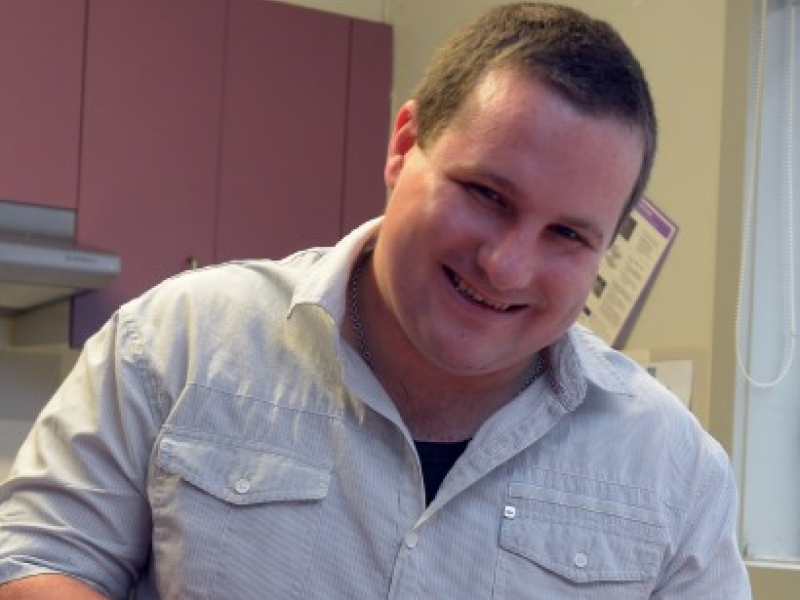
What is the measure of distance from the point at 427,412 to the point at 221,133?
1.70 meters

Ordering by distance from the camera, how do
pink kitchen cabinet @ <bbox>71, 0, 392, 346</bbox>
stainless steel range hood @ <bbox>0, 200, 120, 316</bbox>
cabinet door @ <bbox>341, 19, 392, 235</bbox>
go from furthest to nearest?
cabinet door @ <bbox>341, 19, 392, 235</bbox>
pink kitchen cabinet @ <bbox>71, 0, 392, 346</bbox>
stainless steel range hood @ <bbox>0, 200, 120, 316</bbox>

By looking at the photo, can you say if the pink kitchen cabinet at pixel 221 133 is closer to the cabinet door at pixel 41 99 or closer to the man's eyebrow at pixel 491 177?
the cabinet door at pixel 41 99

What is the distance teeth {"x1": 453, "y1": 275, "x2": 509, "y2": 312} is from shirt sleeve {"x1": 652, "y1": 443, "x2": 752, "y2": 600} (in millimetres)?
319

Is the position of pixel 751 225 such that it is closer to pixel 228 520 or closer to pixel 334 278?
pixel 334 278

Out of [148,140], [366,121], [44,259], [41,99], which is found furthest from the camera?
[366,121]

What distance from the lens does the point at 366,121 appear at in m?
3.00

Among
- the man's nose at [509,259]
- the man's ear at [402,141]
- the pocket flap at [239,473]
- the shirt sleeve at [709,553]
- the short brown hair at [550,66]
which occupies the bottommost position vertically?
the shirt sleeve at [709,553]

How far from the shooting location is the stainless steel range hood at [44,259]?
2.44 meters

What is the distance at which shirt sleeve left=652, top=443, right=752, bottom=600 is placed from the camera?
125cm

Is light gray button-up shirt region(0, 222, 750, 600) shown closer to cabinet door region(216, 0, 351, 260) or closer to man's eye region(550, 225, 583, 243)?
man's eye region(550, 225, 583, 243)

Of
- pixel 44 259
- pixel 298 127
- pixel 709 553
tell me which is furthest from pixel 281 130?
pixel 709 553

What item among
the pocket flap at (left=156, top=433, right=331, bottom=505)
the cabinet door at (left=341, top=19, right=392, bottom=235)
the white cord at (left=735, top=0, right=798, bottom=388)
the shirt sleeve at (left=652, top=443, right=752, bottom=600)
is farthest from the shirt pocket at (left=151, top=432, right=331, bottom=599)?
the cabinet door at (left=341, top=19, right=392, bottom=235)

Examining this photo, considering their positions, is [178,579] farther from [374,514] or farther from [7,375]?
[7,375]

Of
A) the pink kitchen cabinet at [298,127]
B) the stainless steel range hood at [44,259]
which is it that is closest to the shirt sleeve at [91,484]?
the stainless steel range hood at [44,259]
